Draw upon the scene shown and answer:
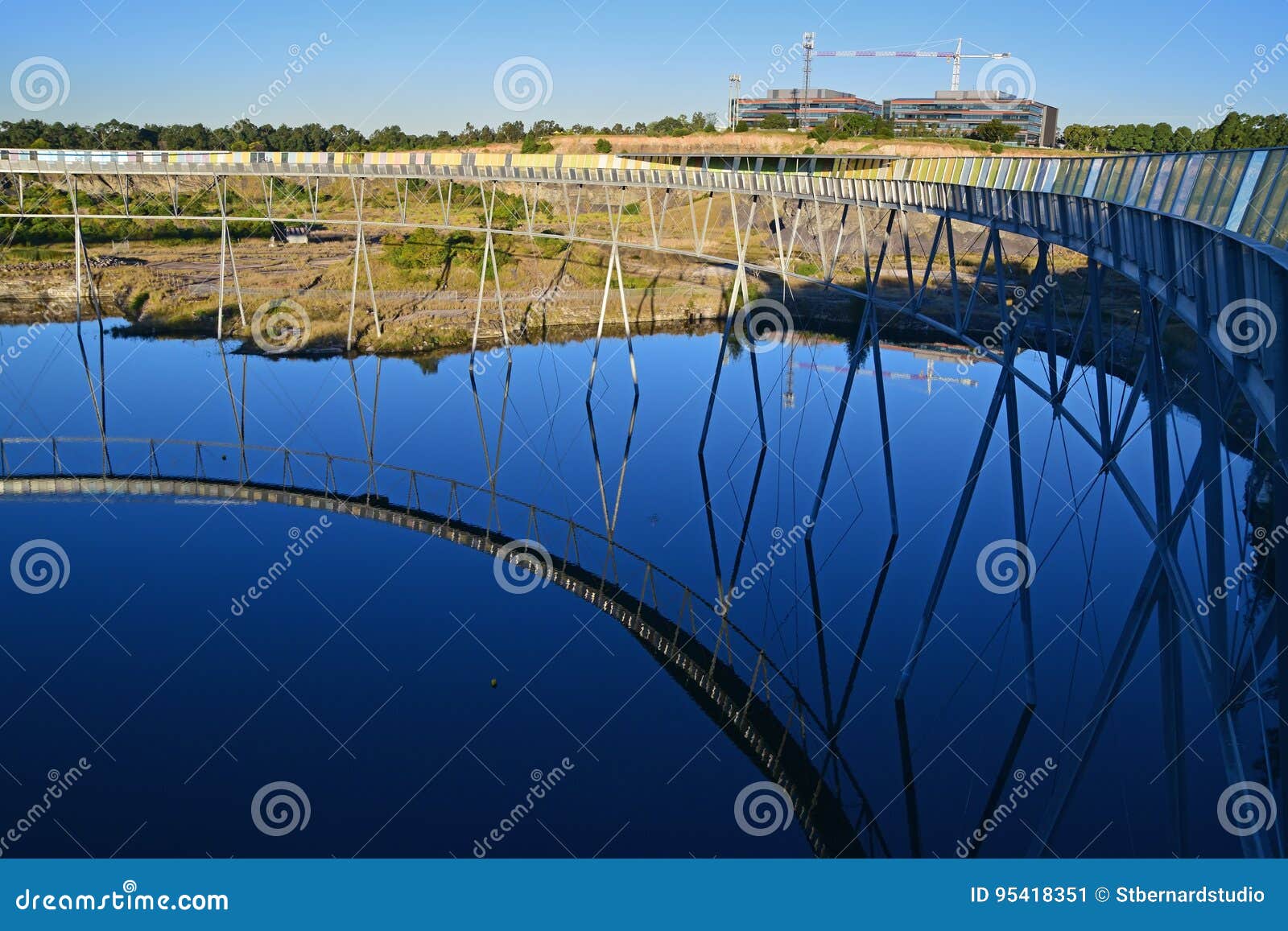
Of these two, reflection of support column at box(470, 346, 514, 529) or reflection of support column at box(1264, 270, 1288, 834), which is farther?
reflection of support column at box(470, 346, 514, 529)

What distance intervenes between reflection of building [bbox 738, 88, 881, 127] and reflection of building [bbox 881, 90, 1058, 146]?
4.01m

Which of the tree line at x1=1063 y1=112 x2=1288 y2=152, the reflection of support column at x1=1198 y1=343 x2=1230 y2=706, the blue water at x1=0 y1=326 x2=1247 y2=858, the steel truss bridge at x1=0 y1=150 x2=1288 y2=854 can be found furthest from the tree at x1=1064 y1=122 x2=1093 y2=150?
the reflection of support column at x1=1198 y1=343 x2=1230 y2=706

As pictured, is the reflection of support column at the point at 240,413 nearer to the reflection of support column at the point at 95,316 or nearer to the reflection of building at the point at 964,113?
the reflection of support column at the point at 95,316

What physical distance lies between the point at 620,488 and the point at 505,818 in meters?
15.6

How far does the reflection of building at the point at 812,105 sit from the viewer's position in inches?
5022

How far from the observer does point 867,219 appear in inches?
2525

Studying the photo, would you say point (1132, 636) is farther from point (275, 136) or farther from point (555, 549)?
point (275, 136)

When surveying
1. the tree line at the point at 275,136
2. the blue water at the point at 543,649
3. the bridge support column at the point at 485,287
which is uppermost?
the tree line at the point at 275,136

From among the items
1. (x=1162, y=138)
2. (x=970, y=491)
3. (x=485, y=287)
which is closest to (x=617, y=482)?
(x=970, y=491)

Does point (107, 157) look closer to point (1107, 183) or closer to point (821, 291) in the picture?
point (821, 291)

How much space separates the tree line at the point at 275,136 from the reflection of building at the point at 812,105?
8681 millimetres

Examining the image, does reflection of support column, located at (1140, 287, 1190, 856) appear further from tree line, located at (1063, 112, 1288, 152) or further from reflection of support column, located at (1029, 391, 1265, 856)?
tree line, located at (1063, 112, 1288, 152)

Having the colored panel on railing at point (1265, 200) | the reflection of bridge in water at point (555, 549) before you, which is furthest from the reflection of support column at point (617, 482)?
the colored panel on railing at point (1265, 200)

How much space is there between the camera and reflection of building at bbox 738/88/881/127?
127562 mm
